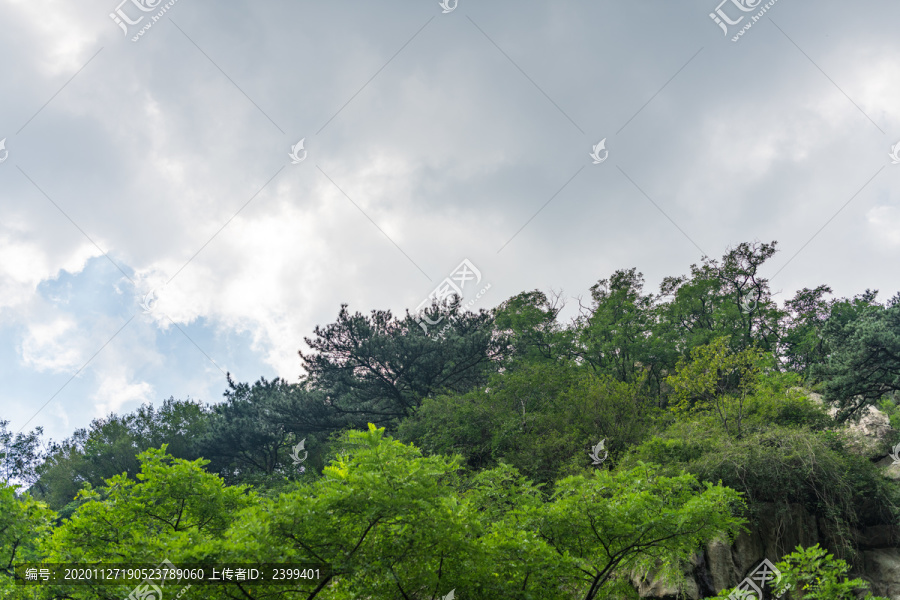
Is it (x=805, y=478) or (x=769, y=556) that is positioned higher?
(x=805, y=478)

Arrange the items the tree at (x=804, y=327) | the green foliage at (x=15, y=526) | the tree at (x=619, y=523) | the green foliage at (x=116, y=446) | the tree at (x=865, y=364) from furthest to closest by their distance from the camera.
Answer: the green foliage at (x=116, y=446), the tree at (x=804, y=327), the tree at (x=865, y=364), the green foliage at (x=15, y=526), the tree at (x=619, y=523)

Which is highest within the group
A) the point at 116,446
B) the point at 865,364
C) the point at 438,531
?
the point at 116,446

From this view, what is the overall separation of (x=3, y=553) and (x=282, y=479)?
15649mm

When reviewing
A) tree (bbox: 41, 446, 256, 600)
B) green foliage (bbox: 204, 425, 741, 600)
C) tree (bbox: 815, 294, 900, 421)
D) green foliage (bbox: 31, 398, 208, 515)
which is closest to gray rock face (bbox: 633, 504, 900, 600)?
green foliage (bbox: 204, 425, 741, 600)

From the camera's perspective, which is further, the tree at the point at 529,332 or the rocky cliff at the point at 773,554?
the tree at the point at 529,332

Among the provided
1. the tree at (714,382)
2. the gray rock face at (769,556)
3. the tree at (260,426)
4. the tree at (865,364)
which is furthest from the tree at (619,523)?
the tree at (260,426)

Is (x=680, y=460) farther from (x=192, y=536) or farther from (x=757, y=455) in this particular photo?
(x=192, y=536)

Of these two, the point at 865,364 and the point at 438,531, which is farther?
the point at 865,364

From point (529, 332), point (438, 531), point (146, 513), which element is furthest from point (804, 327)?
point (146, 513)

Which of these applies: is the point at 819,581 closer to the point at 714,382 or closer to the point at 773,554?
the point at 773,554

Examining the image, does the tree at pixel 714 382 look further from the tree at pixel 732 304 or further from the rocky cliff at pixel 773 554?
the tree at pixel 732 304

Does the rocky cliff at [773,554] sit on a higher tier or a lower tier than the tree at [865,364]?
lower

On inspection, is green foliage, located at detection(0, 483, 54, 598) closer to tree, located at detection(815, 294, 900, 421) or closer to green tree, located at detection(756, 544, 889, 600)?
green tree, located at detection(756, 544, 889, 600)

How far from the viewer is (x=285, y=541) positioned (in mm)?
5887
